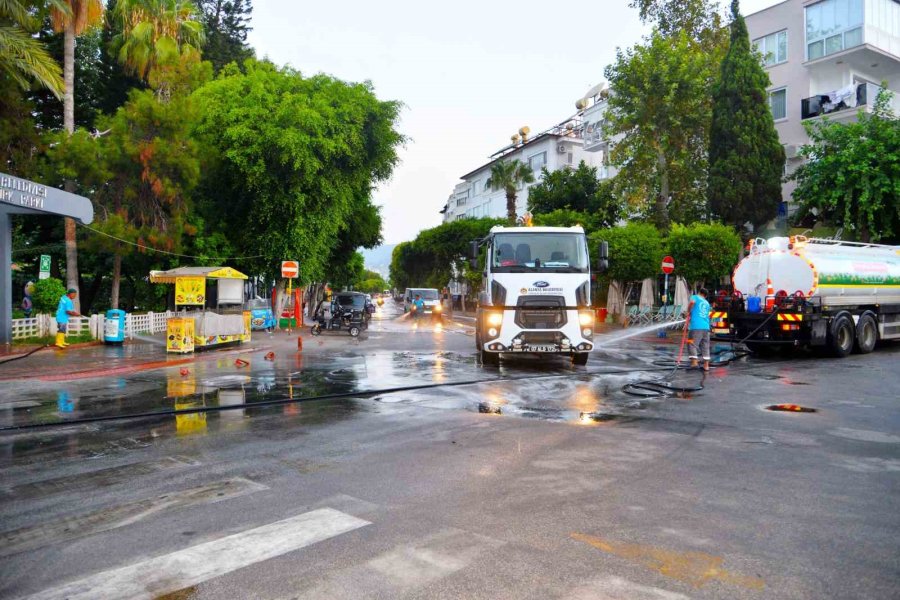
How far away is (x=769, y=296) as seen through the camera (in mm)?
16516

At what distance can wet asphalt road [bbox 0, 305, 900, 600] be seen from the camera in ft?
11.8

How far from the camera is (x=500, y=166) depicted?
54.9m

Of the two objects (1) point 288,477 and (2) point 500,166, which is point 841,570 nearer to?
(1) point 288,477

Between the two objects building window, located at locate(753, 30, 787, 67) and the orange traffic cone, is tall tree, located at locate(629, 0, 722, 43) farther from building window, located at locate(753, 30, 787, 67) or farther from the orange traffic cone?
the orange traffic cone

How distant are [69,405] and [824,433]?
10229mm

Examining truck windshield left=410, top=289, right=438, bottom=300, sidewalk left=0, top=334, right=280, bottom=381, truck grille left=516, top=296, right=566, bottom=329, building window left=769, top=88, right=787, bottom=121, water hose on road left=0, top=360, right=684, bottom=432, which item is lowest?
water hose on road left=0, top=360, right=684, bottom=432

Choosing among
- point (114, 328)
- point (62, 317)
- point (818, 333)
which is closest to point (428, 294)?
point (114, 328)

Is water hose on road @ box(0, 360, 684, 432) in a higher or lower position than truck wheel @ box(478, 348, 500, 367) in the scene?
lower

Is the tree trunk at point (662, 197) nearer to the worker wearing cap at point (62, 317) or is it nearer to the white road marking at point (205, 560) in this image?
the worker wearing cap at point (62, 317)

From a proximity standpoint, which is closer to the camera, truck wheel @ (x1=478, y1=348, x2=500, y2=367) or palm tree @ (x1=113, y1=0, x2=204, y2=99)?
truck wheel @ (x1=478, y1=348, x2=500, y2=367)

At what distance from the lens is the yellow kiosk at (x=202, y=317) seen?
680 inches

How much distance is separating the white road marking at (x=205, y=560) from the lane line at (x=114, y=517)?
79cm

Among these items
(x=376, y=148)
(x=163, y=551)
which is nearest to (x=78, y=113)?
(x=376, y=148)

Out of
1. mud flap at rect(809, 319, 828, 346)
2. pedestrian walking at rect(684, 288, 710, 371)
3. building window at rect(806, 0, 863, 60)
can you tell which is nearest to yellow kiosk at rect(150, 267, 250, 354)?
pedestrian walking at rect(684, 288, 710, 371)
